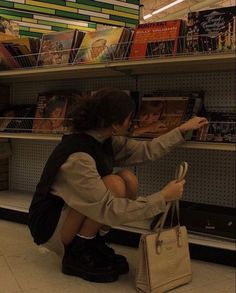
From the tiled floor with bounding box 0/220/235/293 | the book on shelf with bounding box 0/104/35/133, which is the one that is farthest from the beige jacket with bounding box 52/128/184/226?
the book on shelf with bounding box 0/104/35/133

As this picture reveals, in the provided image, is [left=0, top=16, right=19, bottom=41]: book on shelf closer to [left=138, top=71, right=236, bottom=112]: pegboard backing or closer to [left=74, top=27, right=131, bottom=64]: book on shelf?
[left=74, top=27, right=131, bottom=64]: book on shelf

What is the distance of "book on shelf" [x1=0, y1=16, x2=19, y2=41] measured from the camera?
11.4 ft

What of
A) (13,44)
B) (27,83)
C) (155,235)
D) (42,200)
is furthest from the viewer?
(27,83)

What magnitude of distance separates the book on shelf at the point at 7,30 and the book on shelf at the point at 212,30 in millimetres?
1711

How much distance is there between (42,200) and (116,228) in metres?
0.70

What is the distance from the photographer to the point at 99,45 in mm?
2811

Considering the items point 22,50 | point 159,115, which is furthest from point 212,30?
point 22,50

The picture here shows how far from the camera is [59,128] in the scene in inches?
123

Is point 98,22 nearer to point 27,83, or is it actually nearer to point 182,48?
point 27,83

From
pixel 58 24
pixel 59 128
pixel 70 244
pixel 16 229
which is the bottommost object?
pixel 16 229

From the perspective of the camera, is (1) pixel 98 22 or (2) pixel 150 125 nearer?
(2) pixel 150 125

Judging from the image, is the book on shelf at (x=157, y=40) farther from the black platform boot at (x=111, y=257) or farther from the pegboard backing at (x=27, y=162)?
the pegboard backing at (x=27, y=162)

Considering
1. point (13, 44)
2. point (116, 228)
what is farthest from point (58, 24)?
point (116, 228)

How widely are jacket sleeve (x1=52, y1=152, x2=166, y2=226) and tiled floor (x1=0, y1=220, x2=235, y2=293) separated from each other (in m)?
0.36
